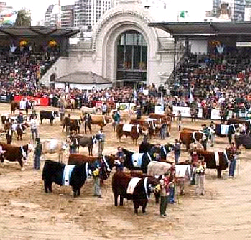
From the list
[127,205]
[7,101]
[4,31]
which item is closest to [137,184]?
[127,205]

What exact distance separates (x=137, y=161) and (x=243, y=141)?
8.22 metres

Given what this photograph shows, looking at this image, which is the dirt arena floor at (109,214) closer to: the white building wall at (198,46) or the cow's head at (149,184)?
the cow's head at (149,184)

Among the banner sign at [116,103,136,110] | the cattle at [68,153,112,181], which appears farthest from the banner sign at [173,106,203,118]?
the cattle at [68,153,112,181]

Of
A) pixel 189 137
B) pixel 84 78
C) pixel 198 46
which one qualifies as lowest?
pixel 189 137

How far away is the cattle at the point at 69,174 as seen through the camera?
16531 mm

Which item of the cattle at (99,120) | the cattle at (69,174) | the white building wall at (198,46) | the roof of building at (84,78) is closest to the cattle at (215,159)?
the cattle at (69,174)

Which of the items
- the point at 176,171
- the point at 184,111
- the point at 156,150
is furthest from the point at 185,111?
the point at 176,171

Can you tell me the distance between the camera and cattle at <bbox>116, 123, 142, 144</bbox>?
2617cm

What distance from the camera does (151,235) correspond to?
1349cm

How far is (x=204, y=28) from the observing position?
44250mm

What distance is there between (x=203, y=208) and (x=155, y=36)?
32.5 m

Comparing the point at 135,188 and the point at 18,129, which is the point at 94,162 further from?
the point at 18,129

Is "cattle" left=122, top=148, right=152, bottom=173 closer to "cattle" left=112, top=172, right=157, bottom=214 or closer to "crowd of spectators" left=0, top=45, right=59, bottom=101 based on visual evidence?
"cattle" left=112, top=172, right=157, bottom=214

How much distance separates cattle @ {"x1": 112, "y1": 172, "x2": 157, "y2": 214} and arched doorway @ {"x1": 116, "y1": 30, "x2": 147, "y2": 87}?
113 ft
